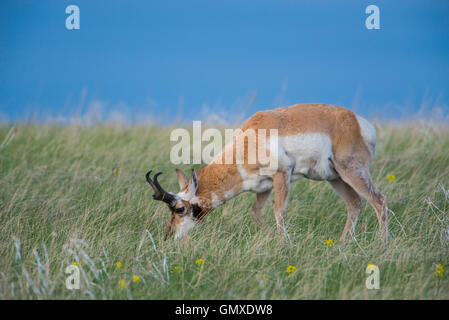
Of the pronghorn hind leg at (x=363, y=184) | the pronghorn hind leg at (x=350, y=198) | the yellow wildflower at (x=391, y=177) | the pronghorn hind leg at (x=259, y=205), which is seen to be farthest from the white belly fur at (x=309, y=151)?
the yellow wildflower at (x=391, y=177)

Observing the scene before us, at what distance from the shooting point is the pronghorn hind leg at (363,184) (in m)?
7.79

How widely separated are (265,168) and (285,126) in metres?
0.71

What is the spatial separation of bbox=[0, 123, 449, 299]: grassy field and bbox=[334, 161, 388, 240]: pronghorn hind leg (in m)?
0.30

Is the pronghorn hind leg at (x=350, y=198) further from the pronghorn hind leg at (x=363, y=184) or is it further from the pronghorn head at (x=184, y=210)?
the pronghorn head at (x=184, y=210)

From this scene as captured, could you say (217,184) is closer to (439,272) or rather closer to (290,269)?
(290,269)

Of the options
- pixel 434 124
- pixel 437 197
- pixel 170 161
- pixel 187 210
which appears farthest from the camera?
pixel 434 124

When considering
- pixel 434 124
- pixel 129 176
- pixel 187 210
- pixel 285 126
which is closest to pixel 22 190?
pixel 129 176

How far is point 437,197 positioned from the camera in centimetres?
902

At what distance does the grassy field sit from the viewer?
19.7ft

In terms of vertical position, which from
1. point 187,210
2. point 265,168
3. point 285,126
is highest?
point 285,126

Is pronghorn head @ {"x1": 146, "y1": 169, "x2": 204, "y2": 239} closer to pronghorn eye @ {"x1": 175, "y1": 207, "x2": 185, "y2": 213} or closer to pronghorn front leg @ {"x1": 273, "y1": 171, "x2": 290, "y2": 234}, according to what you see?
pronghorn eye @ {"x1": 175, "y1": 207, "x2": 185, "y2": 213}

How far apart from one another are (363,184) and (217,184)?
2197mm

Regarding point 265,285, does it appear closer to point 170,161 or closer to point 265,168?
point 265,168

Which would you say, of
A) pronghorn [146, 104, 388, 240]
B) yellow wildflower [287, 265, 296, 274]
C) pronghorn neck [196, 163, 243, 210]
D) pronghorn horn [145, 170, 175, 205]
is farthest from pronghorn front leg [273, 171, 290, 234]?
pronghorn horn [145, 170, 175, 205]
